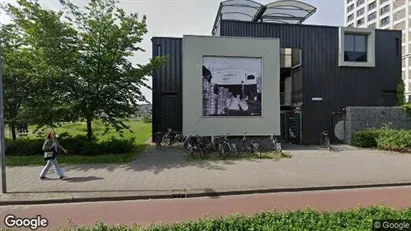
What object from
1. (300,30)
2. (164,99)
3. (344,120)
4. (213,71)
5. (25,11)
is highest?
(300,30)

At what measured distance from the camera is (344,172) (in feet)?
29.8

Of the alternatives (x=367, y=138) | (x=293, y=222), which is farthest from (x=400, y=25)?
(x=293, y=222)

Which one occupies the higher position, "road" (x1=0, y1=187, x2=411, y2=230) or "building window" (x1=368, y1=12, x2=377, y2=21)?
"building window" (x1=368, y1=12, x2=377, y2=21)

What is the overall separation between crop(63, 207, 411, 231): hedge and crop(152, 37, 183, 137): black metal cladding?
1436cm

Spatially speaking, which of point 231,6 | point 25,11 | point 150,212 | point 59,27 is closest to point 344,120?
point 231,6

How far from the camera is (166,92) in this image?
18328mm

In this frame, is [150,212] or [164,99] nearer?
[150,212]

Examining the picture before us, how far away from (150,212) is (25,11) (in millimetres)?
10854

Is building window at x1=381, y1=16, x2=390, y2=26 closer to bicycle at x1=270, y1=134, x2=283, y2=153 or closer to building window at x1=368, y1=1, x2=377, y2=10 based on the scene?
building window at x1=368, y1=1, x2=377, y2=10

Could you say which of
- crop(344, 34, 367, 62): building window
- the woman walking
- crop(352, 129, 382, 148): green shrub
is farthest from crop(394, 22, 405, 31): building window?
the woman walking

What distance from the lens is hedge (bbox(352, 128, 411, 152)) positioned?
13.5 metres

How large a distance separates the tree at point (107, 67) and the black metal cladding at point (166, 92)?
5505mm

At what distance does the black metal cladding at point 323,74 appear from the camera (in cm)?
1809

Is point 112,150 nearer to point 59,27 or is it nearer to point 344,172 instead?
point 59,27
